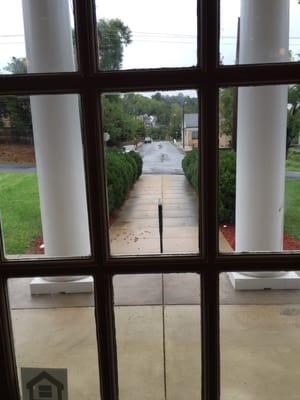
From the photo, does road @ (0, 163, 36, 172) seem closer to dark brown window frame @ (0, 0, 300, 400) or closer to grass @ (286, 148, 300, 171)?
dark brown window frame @ (0, 0, 300, 400)

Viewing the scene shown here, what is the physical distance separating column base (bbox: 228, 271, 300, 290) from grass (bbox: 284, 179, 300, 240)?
11 cm

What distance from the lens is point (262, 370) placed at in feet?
4.84

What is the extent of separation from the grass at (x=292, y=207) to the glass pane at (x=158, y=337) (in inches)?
11.5

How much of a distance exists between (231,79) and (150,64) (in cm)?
17

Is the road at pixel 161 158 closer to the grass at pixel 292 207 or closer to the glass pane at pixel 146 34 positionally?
the glass pane at pixel 146 34

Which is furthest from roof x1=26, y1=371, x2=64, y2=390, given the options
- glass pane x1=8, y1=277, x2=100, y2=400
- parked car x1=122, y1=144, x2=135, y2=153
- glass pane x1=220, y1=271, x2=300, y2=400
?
parked car x1=122, y1=144, x2=135, y2=153

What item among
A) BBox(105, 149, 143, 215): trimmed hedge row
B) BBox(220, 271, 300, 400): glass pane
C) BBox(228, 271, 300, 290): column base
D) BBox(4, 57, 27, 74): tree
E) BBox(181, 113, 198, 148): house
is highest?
BBox(4, 57, 27, 74): tree

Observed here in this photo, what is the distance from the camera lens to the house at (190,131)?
2.37ft

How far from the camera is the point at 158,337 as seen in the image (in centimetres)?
189

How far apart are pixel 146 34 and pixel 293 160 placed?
0.48 m

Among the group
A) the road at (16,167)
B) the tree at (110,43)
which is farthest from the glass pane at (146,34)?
the road at (16,167)

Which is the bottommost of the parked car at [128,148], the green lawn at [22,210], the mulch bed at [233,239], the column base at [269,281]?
the column base at [269,281]

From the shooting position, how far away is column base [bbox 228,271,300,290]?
904 mm

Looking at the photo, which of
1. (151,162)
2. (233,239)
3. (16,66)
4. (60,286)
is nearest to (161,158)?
(151,162)
